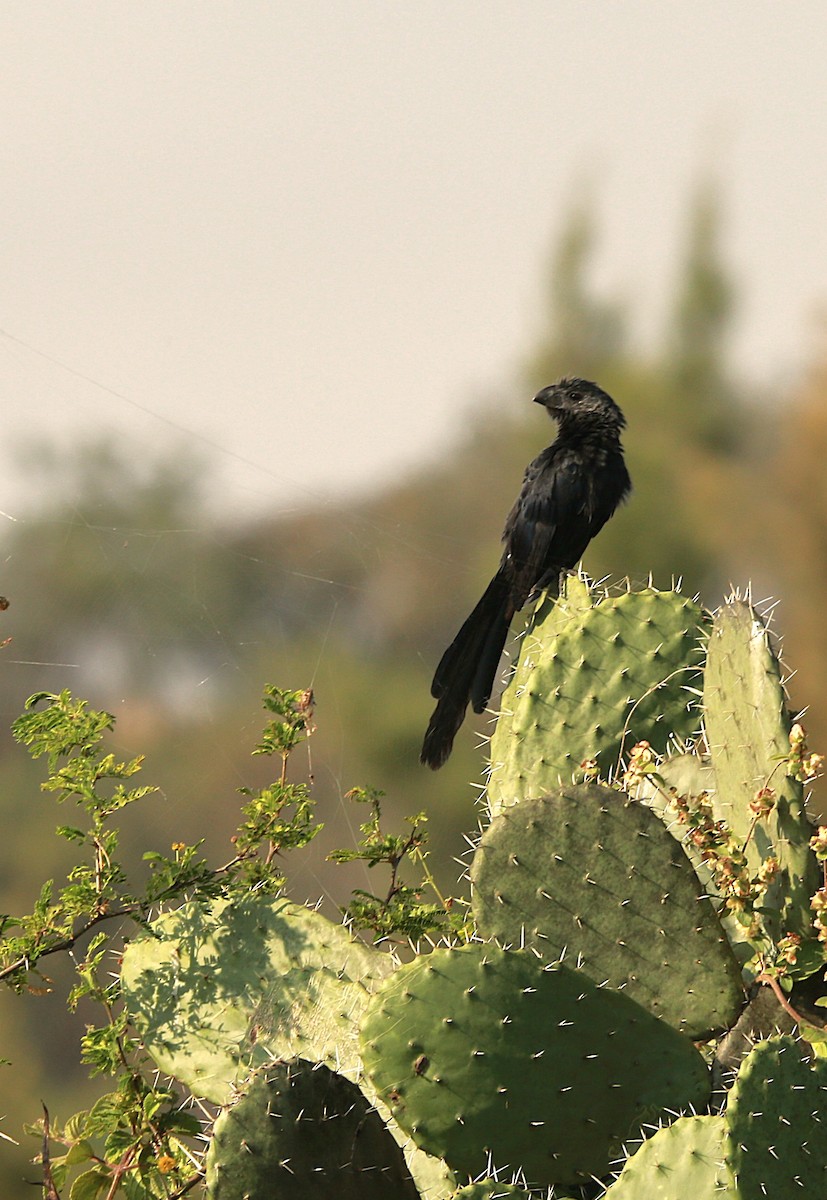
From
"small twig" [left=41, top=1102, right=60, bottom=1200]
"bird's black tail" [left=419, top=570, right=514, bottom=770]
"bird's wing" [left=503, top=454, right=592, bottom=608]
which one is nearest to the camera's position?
"small twig" [left=41, top=1102, right=60, bottom=1200]

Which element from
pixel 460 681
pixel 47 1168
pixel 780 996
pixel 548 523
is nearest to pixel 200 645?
pixel 460 681

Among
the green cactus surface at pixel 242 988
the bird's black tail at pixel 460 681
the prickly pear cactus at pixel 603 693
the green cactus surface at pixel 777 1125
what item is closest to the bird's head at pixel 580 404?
the bird's black tail at pixel 460 681

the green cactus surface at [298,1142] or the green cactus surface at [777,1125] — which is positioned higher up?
the green cactus surface at [777,1125]

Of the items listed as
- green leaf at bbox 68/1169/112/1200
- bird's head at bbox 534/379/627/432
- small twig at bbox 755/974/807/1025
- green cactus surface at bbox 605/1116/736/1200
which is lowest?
green leaf at bbox 68/1169/112/1200

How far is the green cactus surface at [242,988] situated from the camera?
100cm

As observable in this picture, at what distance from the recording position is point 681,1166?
748 mm

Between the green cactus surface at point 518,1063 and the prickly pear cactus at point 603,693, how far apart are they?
12.3 inches

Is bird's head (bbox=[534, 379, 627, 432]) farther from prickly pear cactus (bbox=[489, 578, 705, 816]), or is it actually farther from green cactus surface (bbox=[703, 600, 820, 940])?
green cactus surface (bbox=[703, 600, 820, 940])

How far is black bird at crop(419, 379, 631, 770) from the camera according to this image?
1.55 meters

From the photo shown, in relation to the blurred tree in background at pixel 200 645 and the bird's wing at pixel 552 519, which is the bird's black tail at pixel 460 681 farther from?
the bird's wing at pixel 552 519

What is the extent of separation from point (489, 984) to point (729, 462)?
16.2 feet

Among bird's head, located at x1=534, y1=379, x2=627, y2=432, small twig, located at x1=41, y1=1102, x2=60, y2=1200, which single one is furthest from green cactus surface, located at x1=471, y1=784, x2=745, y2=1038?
bird's head, located at x1=534, y1=379, x2=627, y2=432

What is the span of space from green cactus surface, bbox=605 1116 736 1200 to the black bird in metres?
0.81

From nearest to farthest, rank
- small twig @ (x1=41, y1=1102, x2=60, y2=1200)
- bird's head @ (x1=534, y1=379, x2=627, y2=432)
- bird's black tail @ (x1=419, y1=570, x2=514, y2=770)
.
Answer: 1. small twig @ (x1=41, y1=1102, x2=60, y2=1200)
2. bird's black tail @ (x1=419, y1=570, x2=514, y2=770)
3. bird's head @ (x1=534, y1=379, x2=627, y2=432)
